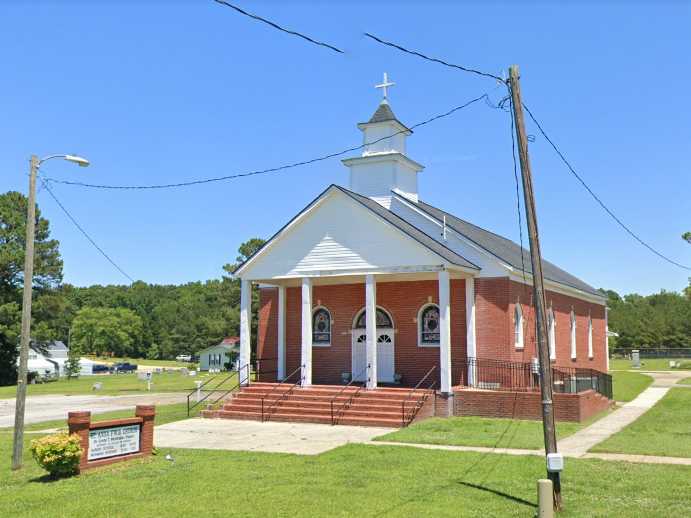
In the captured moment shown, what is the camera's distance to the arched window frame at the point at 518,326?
25.9 metres

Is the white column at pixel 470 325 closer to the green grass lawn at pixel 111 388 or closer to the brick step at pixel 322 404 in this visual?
the brick step at pixel 322 404

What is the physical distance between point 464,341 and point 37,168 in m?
15.4

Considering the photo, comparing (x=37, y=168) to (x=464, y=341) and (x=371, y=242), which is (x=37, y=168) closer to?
(x=371, y=242)

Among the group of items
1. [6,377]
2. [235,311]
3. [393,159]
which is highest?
[393,159]

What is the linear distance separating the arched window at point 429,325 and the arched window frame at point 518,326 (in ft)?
9.51

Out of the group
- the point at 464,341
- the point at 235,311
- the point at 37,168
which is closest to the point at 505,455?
the point at 464,341

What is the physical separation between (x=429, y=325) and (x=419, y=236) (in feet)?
11.8

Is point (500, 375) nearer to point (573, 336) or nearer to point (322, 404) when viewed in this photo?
point (322, 404)

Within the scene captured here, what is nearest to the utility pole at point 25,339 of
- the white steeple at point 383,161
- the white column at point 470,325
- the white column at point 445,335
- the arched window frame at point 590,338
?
the white column at point 445,335

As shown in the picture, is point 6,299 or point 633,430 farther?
point 6,299

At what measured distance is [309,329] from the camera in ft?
80.7

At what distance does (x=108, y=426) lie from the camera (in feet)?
47.1

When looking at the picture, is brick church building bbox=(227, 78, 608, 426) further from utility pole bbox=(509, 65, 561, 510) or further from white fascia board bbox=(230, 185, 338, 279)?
utility pole bbox=(509, 65, 561, 510)

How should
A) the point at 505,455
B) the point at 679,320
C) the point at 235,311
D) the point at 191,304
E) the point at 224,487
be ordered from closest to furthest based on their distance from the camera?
the point at 224,487, the point at 505,455, the point at 235,311, the point at 679,320, the point at 191,304
